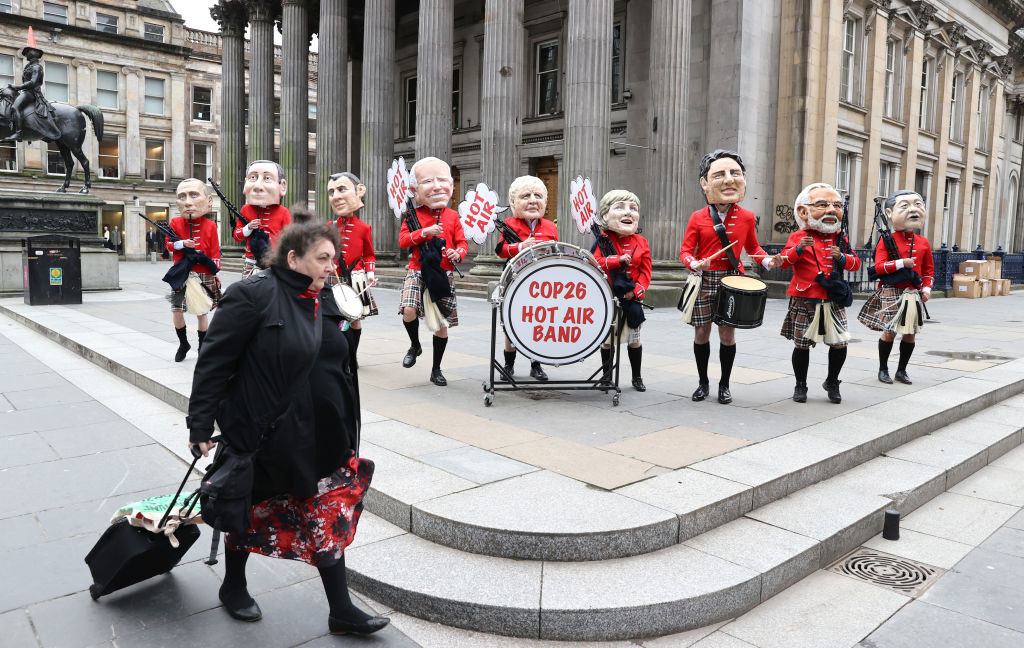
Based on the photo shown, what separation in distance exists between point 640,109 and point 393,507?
17681 mm

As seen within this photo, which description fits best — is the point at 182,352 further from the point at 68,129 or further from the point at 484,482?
the point at 68,129

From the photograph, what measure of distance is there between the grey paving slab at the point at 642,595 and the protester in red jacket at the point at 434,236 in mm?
3819

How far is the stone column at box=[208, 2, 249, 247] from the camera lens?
27.7 meters

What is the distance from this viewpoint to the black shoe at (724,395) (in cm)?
636

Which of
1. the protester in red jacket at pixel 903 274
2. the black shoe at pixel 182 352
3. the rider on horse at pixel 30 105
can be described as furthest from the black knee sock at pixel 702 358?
the rider on horse at pixel 30 105

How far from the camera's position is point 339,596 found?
291cm

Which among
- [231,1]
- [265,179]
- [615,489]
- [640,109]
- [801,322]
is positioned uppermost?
[231,1]

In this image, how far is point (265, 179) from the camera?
7047 mm

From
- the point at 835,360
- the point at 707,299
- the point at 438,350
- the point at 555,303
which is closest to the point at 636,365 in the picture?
the point at 707,299

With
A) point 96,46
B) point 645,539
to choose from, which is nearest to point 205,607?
point 645,539

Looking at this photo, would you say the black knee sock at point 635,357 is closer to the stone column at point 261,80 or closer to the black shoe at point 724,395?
the black shoe at point 724,395

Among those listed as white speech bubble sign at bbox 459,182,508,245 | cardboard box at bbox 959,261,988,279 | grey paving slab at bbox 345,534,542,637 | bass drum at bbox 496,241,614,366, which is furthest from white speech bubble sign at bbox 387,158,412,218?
cardboard box at bbox 959,261,988,279

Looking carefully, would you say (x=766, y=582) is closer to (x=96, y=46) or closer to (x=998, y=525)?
(x=998, y=525)

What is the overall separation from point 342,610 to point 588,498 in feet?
4.77
